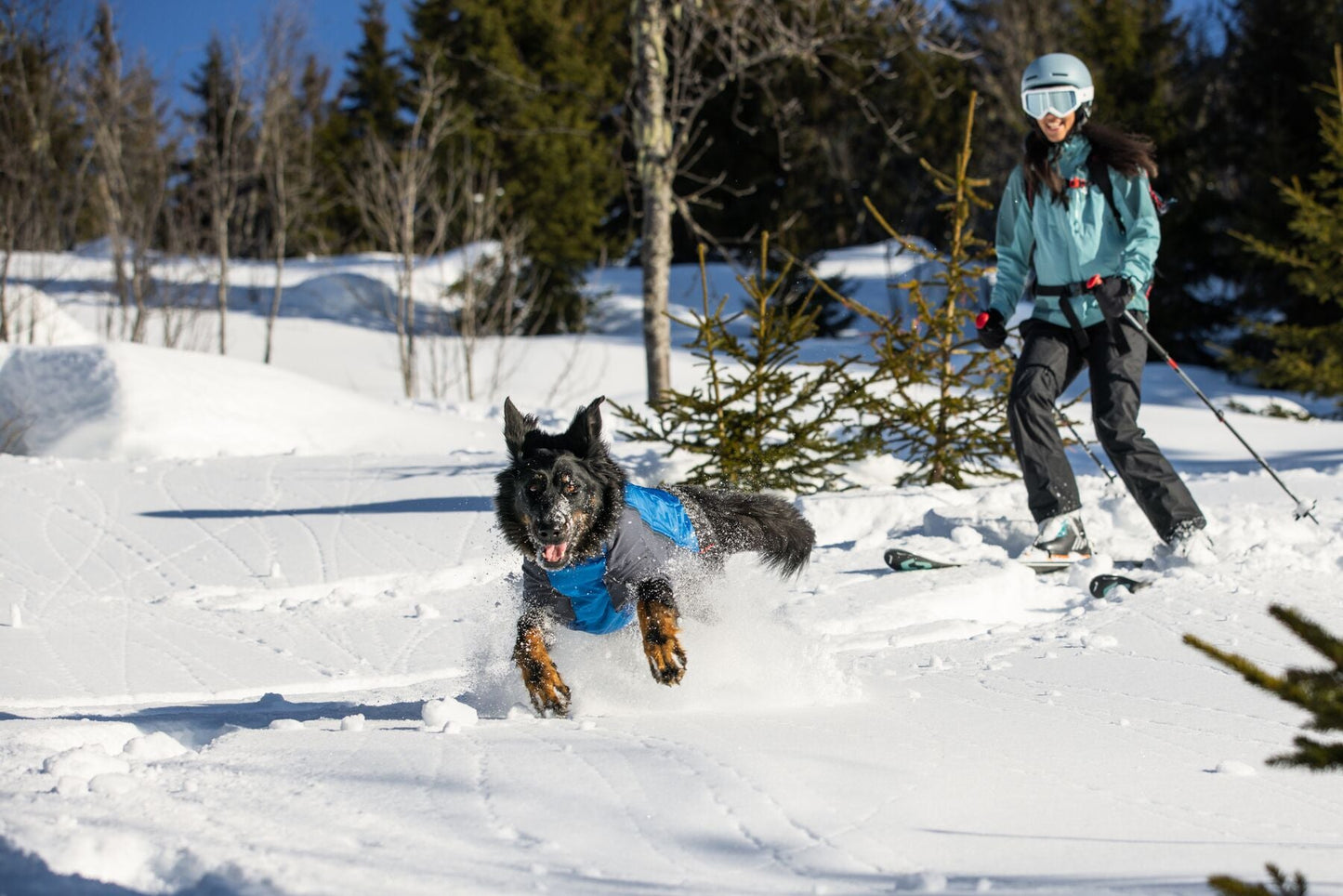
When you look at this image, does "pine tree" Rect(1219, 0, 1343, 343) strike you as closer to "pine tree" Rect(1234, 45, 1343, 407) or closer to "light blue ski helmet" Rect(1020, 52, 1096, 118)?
"pine tree" Rect(1234, 45, 1343, 407)

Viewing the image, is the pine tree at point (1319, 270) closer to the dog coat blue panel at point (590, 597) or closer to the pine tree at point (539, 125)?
the dog coat blue panel at point (590, 597)

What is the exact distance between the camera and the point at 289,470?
27.5 ft

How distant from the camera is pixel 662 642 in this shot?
12.1ft

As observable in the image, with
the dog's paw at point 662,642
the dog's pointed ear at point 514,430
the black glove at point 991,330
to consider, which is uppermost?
the black glove at point 991,330

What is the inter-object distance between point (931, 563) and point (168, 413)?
671 cm

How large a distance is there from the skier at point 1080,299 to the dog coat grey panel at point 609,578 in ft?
8.42

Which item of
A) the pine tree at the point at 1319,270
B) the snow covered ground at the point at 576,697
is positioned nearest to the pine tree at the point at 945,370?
the snow covered ground at the point at 576,697

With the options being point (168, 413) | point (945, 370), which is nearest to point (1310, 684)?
point (945, 370)

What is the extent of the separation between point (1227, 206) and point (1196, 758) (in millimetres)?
20364

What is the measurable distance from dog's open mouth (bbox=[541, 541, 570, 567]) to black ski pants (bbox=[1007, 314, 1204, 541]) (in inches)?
113

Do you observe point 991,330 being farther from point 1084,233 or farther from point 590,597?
point 590,597

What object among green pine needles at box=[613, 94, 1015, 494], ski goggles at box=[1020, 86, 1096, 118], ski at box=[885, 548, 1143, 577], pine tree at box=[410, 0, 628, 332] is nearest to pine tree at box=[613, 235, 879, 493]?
green pine needles at box=[613, 94, 1015, 494]

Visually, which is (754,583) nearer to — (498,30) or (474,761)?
Answer: (474,761)

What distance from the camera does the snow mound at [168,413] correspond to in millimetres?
9555
